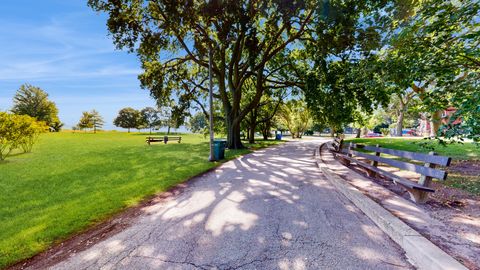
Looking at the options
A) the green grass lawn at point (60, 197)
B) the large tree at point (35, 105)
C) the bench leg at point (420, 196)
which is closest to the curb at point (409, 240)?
the bench leg at point (420, 196)

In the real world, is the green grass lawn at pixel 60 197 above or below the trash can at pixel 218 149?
below

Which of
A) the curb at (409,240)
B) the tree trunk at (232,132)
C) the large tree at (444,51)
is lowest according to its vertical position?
the curb at (409,240)

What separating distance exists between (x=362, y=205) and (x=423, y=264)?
6.13 feet

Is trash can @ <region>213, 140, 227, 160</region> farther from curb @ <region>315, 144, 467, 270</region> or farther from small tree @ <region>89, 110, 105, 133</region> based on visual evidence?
small tree @ <region>89, 110, 105, 133</region>

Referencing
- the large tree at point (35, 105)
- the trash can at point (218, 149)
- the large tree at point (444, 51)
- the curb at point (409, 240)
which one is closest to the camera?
the curb at point (409, 240)

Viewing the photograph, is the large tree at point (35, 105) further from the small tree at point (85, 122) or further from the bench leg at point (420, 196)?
the bench leg at point (420, 196)

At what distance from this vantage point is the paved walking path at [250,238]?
272cm

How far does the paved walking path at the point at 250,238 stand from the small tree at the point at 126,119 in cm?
8659

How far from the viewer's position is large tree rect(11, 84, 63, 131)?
166 feet

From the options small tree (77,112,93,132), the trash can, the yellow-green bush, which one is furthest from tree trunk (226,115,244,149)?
small tree (77,112,93,132)

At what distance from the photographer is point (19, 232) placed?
3.81m

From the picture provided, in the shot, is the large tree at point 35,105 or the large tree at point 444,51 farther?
the large tree at point 35,105

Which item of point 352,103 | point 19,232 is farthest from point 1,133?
point 352,103

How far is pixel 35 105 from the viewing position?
51.5 metres
